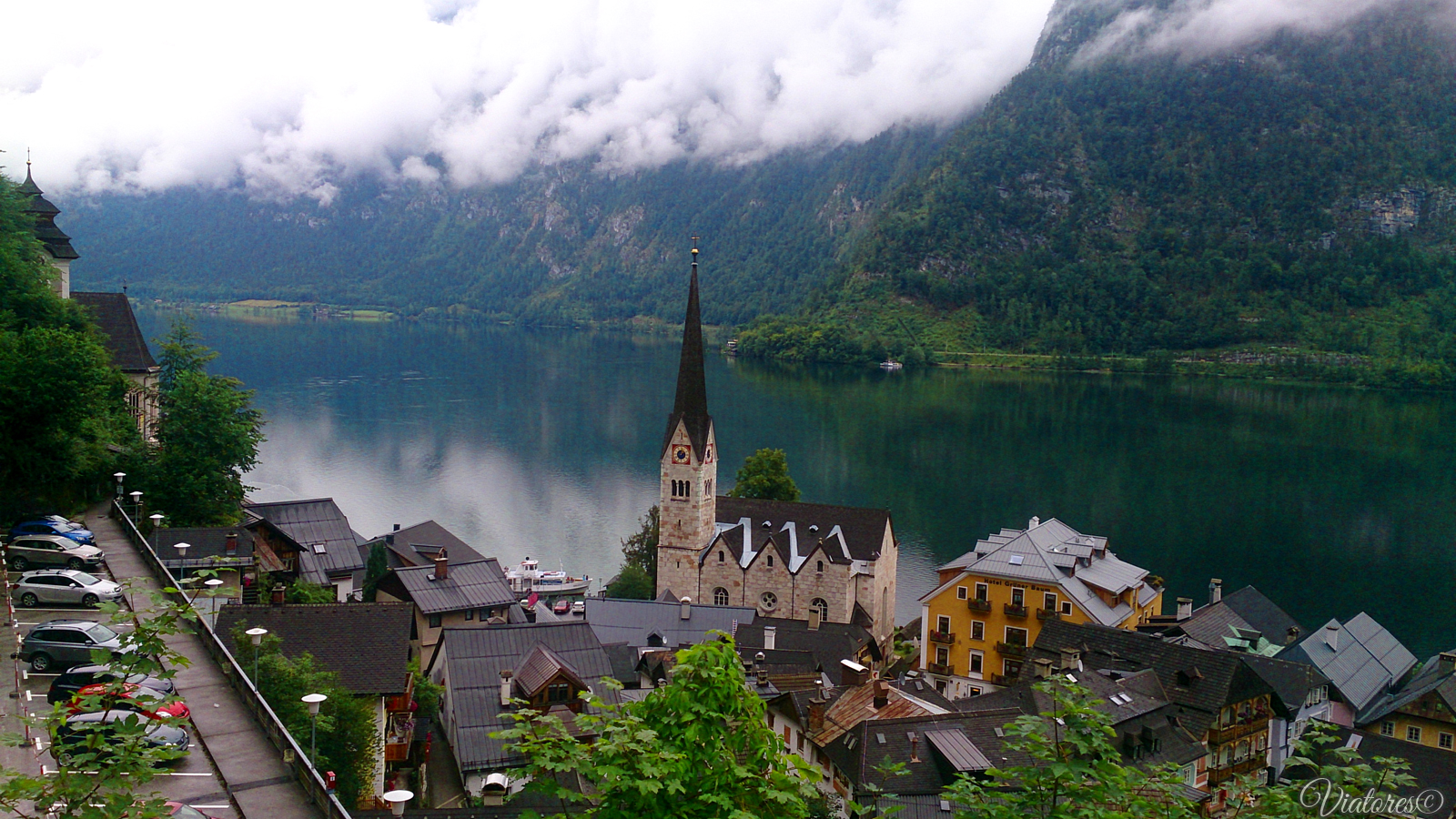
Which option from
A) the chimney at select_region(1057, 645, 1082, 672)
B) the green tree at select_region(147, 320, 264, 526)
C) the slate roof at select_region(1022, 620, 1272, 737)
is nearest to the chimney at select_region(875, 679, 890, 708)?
the chimney at select_region(1057, 645, 1082, 672)

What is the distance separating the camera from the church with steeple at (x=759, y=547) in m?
50.1

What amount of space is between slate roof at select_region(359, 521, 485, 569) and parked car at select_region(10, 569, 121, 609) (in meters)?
20.5

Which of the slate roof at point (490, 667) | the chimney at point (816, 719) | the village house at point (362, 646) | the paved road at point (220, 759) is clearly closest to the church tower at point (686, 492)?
the slate roof at point (490, 667)

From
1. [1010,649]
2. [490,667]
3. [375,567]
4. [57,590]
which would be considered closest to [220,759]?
[57,590]

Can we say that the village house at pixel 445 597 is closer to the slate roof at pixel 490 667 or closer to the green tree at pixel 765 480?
the slate roof at pixel 490 667

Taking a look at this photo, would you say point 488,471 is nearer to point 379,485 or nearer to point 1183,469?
point 379,485

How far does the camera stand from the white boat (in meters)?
57.4

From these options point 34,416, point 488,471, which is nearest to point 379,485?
point 488,471

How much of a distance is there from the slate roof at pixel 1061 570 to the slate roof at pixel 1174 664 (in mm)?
4974

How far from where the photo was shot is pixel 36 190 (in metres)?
53.5

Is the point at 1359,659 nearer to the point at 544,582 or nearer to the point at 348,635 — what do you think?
the point at 544,582

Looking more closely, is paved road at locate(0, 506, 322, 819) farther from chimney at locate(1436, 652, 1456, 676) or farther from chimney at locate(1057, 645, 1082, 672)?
chimney at locate(1436, 652, 1456, 676)

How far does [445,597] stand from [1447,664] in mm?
Result: 35487

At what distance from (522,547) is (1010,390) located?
367 ft
